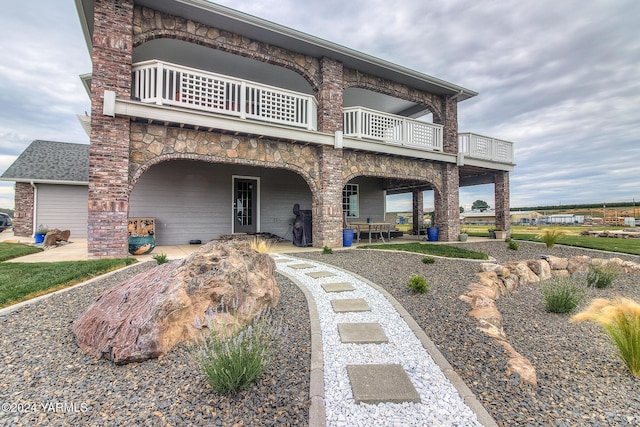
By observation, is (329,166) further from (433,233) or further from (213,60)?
(433,233)

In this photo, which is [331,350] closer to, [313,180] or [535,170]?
[313,180]

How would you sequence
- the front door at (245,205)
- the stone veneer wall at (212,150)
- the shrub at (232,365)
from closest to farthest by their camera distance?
the shrub at (232,365) → the stone veneer wall at (212,150) → the front door at (245,205)

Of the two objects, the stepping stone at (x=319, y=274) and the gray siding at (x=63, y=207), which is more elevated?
the gray siding at (x=63, y=207)

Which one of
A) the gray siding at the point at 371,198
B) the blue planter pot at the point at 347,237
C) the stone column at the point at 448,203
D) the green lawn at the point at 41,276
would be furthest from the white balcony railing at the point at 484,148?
the green lawn at the point at 41,276

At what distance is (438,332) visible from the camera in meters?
2.86

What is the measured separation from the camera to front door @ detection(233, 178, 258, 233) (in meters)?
10.2

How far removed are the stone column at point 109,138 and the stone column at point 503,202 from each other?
13536 mm

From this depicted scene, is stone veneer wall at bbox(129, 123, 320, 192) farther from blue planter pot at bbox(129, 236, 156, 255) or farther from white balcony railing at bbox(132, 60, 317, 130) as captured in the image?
blue planter pot at bbox(129, 236, 156, 255)

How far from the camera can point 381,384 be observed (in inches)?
79.8

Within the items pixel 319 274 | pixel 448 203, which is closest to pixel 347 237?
pixel 319 274

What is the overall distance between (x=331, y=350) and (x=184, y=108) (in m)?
6.63

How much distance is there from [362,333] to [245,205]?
8383 mm

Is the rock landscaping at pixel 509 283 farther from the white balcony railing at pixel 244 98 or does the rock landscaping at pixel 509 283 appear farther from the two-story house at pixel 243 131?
the white balcony railing at pixel 244 98

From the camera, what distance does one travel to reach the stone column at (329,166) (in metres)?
8.28
